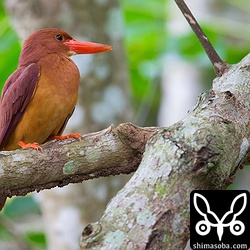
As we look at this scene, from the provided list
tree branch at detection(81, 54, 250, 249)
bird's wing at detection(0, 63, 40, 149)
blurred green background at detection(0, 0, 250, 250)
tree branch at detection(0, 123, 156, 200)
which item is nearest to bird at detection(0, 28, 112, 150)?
bird's wing at detection(0, 63, 40, 149)

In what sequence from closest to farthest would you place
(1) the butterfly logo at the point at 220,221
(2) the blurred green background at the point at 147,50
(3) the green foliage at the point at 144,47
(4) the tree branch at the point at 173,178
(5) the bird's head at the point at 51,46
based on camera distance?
(4) the tree branch at the point at 173,178, (1) the butterfly logo at the point at 220,221, (5) the bird's head at the point at 51,46, (2) the blurred green background at the point at 147,50, (3) the green foliage at the point at 144,47

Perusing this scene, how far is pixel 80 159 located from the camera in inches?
96.9

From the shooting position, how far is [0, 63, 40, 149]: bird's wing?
10.3ft

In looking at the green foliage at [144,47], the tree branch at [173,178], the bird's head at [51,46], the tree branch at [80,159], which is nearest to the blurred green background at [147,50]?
the green foliage at [144,47]

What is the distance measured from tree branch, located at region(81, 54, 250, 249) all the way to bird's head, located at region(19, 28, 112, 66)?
1456mm

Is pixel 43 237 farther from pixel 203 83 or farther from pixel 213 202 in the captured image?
pixel 213 202

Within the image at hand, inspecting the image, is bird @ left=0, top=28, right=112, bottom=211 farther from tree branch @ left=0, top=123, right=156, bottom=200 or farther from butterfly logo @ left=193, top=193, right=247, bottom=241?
butterfly logo @ left=193, top=193, right=247, bottom=241

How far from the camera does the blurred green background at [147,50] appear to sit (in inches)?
199

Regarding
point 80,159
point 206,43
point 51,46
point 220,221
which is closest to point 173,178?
point 220,221

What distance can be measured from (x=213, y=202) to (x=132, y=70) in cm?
434

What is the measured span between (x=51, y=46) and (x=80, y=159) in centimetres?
128

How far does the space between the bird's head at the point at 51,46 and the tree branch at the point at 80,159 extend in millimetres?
1082

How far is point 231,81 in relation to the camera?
2.45m

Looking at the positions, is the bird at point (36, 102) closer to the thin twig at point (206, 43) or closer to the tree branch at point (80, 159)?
the tree branch at point (80, 159)
